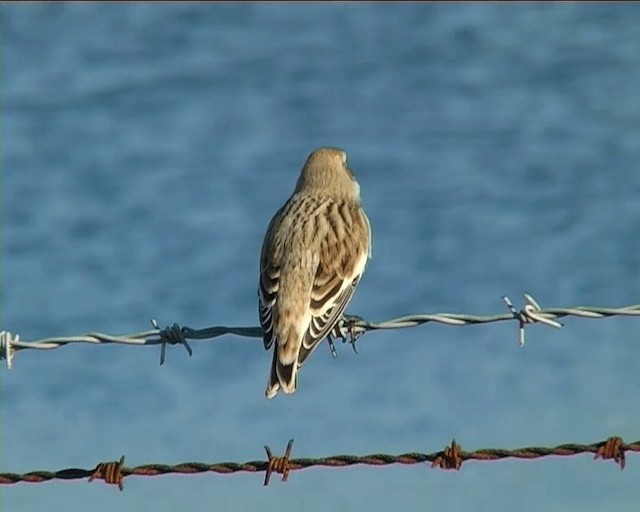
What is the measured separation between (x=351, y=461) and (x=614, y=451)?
1106 mm

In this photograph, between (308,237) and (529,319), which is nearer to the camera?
(529,319)

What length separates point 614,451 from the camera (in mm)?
5719

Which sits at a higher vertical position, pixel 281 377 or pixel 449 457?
pixel 281 377

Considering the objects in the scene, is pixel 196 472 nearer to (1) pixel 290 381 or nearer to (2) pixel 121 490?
(2) pixel 121 490

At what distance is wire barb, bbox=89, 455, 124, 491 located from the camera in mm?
5945

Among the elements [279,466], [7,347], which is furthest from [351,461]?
[7,347]

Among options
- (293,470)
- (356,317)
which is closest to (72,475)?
(293,470)

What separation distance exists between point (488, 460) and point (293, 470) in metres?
0.83

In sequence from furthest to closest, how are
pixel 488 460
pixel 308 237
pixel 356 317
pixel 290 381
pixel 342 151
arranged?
pixel 342 151
pixel 308 237
pixel 356 317
pixel 290 381
pixel 488 460

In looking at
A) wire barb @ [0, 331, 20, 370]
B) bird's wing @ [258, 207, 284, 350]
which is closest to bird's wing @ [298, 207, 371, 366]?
bird's wing @ [258, 207, 284, 350]

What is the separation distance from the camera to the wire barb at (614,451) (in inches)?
225

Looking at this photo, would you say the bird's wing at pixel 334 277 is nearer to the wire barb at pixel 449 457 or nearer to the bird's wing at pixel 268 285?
the bird's wing at pixel 268 285

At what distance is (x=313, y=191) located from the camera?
10.5m

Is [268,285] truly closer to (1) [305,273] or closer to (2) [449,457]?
(1) [305,273]
